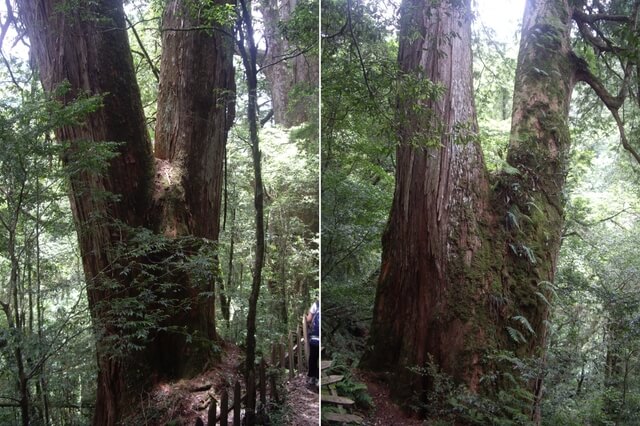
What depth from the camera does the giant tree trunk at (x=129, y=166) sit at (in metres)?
1.52

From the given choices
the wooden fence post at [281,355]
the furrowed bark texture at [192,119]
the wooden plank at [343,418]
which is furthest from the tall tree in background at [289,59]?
the wooden plank at [343,418]

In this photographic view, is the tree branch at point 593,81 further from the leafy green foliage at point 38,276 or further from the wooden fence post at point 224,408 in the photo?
the leafy green foliage at point 38,276

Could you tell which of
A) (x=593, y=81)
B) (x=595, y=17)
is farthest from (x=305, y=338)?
(x=595, y=17)

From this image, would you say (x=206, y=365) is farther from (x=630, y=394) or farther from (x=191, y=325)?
(x=630, y=394)

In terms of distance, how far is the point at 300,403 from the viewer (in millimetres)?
1794

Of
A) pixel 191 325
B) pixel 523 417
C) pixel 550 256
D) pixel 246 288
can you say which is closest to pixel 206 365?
pixel 191 325

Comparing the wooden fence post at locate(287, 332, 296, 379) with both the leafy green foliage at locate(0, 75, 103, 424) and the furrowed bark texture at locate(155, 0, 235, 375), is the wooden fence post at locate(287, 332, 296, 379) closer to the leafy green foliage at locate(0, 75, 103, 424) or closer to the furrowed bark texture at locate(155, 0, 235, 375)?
the furrowed bark texture at locate(155, 0, 235, 375)

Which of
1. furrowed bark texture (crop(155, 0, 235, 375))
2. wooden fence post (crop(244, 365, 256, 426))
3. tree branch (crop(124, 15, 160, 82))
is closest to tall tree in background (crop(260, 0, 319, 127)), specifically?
furrowed bark texture (crop(155, 0, 235, 375))

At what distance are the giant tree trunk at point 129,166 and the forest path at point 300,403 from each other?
32 centimetres

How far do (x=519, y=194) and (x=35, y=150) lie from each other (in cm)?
200

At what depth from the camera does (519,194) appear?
8.29 feet

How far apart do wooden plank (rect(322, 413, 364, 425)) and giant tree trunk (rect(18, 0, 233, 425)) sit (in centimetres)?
47

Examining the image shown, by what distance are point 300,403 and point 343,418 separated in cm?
21

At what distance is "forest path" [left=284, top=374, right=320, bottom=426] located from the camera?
1767 millimetres
